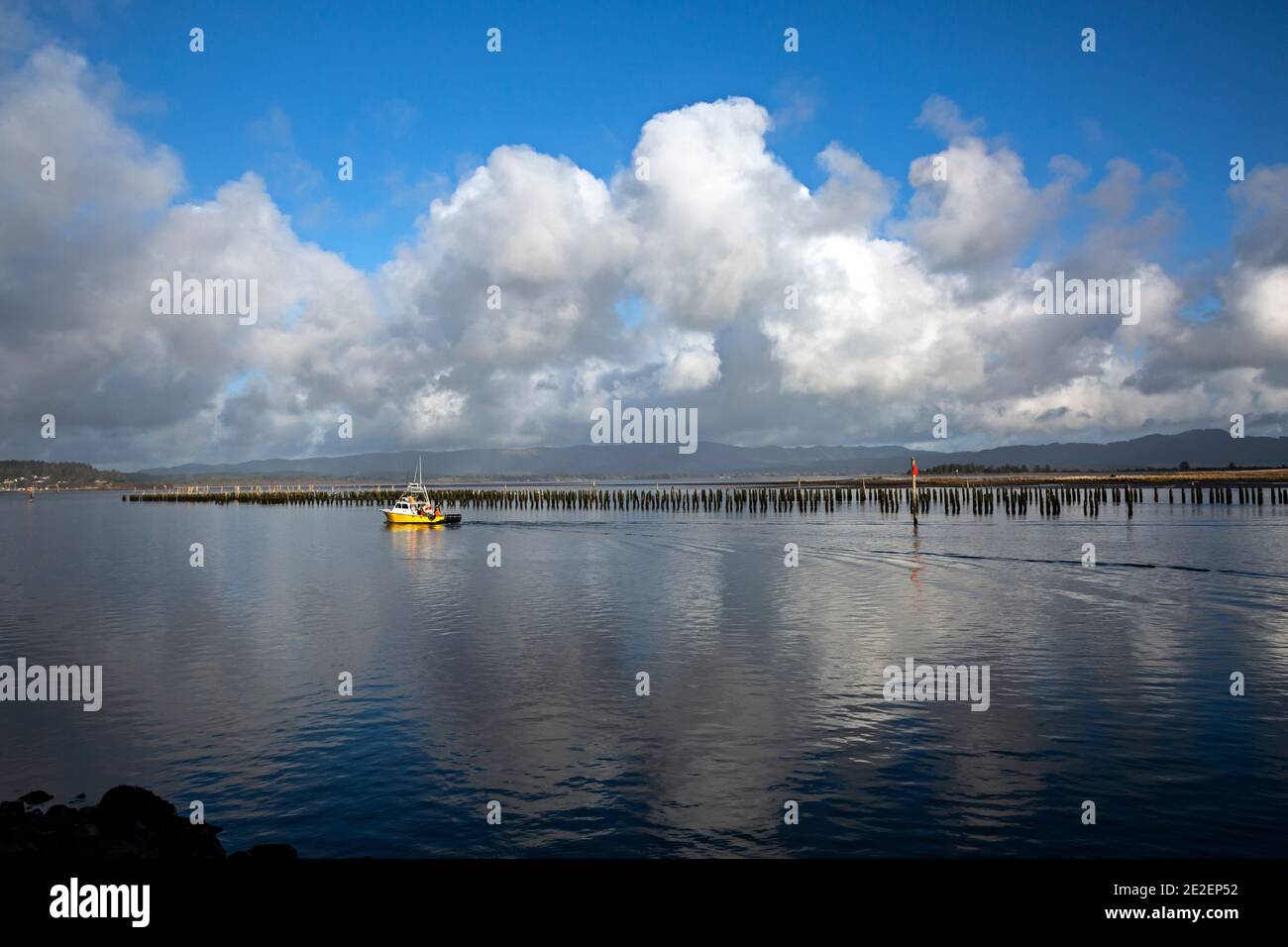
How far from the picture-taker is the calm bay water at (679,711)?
10.9 metres

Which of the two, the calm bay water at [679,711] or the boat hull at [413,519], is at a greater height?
the boat hull at [413,519]

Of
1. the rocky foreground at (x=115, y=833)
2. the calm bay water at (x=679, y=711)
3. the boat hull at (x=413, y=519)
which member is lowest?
the calm bay water at (x=679, y=711)

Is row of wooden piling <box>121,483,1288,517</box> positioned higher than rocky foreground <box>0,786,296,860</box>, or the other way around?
row of wooden piling <box>121,483,1288,517</box>

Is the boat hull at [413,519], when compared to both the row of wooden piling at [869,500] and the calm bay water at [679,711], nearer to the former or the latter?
the row of wooden piling at [869,500]

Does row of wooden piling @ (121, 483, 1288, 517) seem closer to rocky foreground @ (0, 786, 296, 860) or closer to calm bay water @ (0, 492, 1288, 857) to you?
calm bay water @ (0, 492, 1288, 857)

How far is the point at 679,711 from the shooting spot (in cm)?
1630

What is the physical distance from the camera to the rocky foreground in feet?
29.6

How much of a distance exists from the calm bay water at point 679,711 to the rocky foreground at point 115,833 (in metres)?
0.72

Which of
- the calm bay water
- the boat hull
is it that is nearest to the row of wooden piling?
the boat hull

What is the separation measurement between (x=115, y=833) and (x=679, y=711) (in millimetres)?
9489

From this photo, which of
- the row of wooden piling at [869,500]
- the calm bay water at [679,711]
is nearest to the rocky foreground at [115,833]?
the calm bay water at [679,711]

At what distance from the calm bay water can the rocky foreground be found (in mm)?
720

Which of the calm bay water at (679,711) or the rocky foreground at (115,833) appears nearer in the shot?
the rocky foreground at (115,833)
